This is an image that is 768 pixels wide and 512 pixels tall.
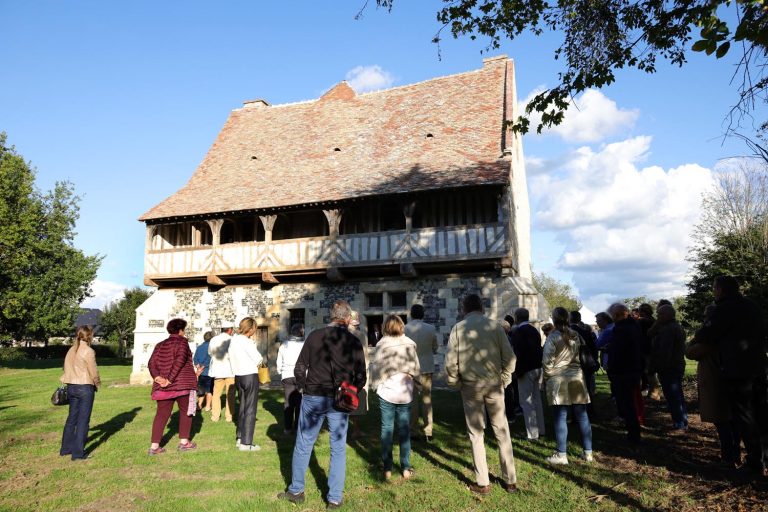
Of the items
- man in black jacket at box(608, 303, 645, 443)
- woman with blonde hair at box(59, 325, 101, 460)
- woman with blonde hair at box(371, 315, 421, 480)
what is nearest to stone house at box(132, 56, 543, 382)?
man in black jacket at box(608, 303, 645, 443)

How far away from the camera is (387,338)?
5574 mm

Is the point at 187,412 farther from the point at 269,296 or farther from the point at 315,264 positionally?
the point at 269,296

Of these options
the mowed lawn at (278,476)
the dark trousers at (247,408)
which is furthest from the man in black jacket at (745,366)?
the dark trousers at (247,408)

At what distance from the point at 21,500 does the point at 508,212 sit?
11.8 meters

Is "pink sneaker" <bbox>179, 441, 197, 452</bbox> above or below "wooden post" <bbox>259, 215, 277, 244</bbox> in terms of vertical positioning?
below

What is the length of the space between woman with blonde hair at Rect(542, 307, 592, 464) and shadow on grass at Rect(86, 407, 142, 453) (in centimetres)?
607

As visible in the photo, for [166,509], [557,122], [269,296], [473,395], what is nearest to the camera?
[166,509]

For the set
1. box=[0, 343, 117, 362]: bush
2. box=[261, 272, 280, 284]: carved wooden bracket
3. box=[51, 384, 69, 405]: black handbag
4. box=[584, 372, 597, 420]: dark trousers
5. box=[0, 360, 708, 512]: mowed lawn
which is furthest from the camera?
box=[0, 343, 117, 362]: bush

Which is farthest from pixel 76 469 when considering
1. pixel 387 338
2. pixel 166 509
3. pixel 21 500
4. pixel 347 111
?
pixel 347 111

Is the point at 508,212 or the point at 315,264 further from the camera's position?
the point at 315,264

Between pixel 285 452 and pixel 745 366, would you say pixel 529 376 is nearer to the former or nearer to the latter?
pixel 745 366

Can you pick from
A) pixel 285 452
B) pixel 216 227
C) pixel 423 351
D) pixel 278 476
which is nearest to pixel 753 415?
pixel 423 351

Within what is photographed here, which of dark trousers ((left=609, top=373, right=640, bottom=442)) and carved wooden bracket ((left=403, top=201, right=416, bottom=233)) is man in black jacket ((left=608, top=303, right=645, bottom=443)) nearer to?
dark trousers ((left=609, top=373, right=640, bottom=442))

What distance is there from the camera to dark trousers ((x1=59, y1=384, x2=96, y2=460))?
647 centimetres
